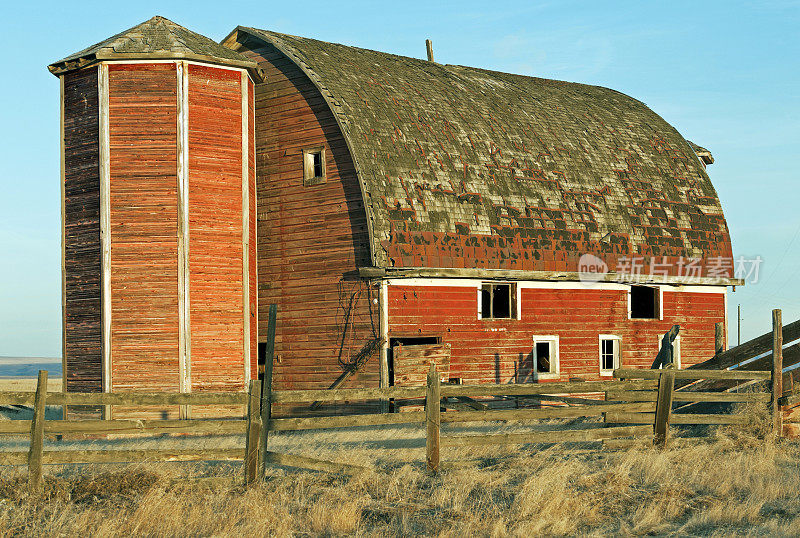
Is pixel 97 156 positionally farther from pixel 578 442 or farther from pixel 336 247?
pixel 578 442

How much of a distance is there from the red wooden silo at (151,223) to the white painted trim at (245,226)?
39mm

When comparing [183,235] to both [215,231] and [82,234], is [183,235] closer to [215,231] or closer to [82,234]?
[215,231]

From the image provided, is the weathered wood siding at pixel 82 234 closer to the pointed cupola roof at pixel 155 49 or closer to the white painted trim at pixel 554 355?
the pointed cupola roof at pixel 155 49

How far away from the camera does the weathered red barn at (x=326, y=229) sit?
23484 millimetres

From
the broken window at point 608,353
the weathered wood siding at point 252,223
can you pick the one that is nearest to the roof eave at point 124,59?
the weathered wood siding at point 252,223

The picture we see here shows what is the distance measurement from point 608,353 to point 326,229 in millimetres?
9684

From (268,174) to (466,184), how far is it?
5.59 metres

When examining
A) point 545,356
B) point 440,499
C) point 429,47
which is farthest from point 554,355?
point 440,499

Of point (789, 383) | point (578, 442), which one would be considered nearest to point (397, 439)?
point (578, 442)

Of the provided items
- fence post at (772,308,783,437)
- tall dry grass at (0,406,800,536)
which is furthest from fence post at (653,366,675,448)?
fence post at (772,308,783,437)

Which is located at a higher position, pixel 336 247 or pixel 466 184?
pixel 466 184

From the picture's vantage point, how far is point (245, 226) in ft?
80.7

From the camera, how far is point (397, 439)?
1917 centimetres

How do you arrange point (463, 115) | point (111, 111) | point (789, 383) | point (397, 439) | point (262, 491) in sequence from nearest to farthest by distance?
1. point (262, 491)
2. point (789, 383)
3. point (397, 439)
4. point (111, 111)
5. point (463, 115)
